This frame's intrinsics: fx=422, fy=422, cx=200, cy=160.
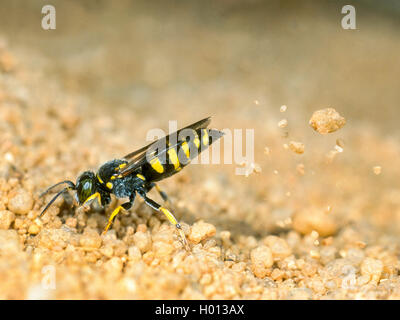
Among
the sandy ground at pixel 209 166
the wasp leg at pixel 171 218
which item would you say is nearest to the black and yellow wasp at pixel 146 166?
the wasp leg at pixel 171 218

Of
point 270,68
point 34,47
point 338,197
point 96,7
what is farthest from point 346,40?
point 34,47

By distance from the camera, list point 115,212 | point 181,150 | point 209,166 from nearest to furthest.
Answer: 1. point 115,212
2. point 181,150
3. point 209,166

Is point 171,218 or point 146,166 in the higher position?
point 146,166

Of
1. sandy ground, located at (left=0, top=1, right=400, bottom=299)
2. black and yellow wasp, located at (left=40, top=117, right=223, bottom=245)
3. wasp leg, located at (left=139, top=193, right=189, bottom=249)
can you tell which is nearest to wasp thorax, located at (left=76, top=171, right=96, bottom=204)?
black and yellow wasp, located at (left=40, top=117, right=223, bottom=245)

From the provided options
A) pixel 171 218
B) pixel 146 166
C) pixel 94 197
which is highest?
pixel 146 166

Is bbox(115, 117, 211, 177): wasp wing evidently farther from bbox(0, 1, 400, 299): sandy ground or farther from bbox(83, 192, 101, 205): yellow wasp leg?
bbox(0, 1, 400, 299): sandy ground

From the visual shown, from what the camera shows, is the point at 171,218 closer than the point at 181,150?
Yes

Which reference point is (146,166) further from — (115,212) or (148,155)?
(115,212)

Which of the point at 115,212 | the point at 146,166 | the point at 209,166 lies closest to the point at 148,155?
the point at 146,166
